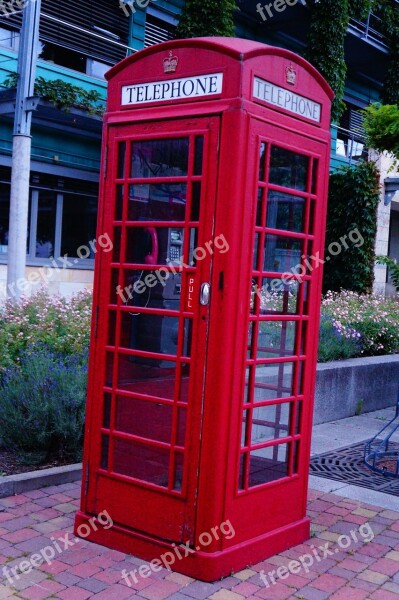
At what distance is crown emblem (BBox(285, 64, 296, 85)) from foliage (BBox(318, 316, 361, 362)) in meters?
4.93

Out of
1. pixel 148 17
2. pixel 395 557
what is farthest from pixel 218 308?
pixel 148 17

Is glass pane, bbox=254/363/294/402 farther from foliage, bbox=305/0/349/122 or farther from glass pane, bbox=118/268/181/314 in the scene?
foliage, bbox=305/0/349/122

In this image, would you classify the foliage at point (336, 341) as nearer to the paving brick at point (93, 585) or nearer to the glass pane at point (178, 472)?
the glass pane at point (178, 472)

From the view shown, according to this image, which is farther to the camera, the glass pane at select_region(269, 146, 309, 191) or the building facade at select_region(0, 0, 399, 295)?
the building facade at select_region(0, 0, 399, 295)

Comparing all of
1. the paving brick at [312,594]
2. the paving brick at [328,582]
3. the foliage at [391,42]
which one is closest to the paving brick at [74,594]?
the paving brick at [312,594]

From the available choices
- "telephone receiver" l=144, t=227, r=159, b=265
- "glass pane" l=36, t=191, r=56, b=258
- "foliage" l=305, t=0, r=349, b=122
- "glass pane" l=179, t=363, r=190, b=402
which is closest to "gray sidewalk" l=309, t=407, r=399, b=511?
"glass pane" l=179, t=363, r=190, b=402

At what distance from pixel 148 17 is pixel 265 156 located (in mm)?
12524

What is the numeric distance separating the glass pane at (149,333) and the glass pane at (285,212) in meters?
0.79

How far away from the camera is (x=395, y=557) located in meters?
4.05

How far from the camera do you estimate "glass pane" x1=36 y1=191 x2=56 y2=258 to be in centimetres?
1347

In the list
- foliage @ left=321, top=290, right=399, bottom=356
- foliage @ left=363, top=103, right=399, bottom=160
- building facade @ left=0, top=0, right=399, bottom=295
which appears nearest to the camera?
foliage @ left=363, top=103, right=399, bottom=160

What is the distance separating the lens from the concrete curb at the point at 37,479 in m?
4.61

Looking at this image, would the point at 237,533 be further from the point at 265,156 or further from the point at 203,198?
the point at 265,156

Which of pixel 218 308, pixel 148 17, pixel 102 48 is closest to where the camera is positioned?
pixel 218 308
